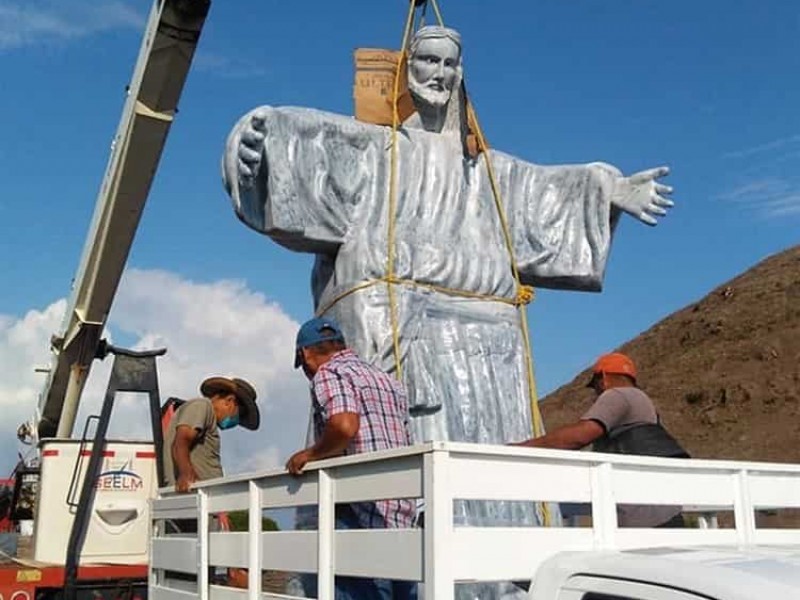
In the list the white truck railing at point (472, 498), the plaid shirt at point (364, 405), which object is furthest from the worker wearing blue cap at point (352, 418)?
the white truck railing at point (472, 498)

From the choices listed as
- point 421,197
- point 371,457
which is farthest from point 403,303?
point 371,457

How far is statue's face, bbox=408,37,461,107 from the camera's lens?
649cm

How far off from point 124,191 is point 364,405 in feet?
19.1

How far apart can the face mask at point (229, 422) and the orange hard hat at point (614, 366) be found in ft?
8.62

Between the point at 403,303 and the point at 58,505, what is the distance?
3372 mm

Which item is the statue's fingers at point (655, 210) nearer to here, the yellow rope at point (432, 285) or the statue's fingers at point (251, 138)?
the yellow rope at point (432, 285)

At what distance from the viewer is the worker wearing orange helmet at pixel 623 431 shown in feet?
14.1

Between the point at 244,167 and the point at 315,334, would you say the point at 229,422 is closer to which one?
the point at 244,167

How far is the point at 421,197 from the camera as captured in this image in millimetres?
6527

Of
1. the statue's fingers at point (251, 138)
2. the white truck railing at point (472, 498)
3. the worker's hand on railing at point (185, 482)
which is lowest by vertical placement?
the white truck railing at point (472, 498)

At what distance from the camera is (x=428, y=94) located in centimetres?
655

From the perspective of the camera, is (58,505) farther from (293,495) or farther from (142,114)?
(293,495)

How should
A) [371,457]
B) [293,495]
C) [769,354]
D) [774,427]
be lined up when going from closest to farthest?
1. [371,457]
2. [293,495]
3. [774,427]
4. [769,354]

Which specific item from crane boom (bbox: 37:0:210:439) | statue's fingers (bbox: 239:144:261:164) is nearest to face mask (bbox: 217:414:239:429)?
statue's fingers (bbox: 239:144:261:164)
